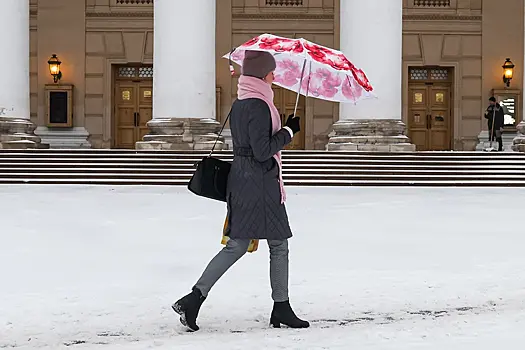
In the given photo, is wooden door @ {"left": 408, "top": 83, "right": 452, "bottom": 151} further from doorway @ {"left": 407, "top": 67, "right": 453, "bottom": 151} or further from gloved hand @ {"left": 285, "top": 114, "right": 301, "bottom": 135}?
gloved hand @ {"left": 285, "top": 114, "right": 301, "bottom": 135}

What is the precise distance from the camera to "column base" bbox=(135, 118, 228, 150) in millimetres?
20344

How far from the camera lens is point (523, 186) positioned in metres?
17.8

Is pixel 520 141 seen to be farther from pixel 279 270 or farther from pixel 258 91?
pixel 258 91

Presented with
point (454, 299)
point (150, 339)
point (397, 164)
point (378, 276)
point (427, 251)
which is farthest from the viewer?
point (397, 164)

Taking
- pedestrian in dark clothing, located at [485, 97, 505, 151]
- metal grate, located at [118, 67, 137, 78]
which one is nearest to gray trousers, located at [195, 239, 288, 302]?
pedestrian in dark clothing, located at [485, 97, 505, 151]

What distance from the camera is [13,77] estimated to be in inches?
838

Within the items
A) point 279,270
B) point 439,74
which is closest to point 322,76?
point 279,270

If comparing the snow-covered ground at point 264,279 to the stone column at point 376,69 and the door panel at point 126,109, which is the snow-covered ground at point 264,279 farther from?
the door panel at point 126,109

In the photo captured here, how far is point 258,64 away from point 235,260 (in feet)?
4.16

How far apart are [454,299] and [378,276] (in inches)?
40.6

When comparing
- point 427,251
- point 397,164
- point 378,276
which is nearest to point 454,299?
point 378,276

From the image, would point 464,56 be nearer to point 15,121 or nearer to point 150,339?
point 15,121

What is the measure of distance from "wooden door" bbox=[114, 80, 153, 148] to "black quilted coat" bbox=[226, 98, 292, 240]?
23.3 metres

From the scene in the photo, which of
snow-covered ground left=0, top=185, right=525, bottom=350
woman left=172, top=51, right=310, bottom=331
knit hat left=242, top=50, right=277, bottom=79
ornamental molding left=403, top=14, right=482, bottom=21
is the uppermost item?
ornamental molding left=403, top=14, right=482, bottom=21
